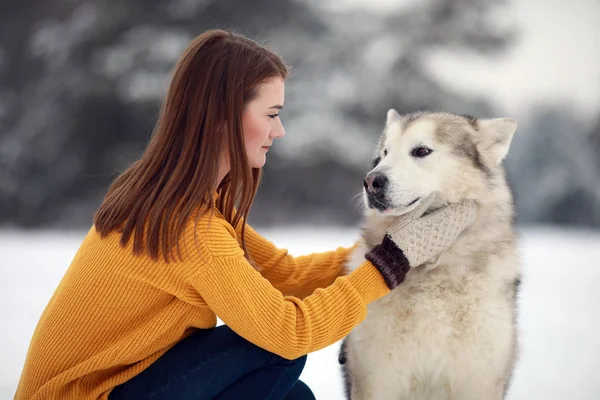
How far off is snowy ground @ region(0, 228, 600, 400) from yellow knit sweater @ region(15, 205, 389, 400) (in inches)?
31.7

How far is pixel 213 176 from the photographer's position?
149 cm

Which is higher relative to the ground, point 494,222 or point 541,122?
point 494,222

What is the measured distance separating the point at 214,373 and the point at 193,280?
1.02ft

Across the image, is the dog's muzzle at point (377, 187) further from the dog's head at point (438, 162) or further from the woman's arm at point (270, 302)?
the woman's arm at point (270, 302)

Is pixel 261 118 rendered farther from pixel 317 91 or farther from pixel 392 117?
pixel 317 91

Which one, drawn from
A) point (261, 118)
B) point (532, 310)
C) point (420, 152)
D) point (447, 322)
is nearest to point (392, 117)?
point (420, 152)

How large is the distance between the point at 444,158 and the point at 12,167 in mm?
7746

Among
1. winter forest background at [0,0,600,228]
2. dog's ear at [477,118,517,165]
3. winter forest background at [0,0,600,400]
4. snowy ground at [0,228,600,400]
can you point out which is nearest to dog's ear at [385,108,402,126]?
dog's ear at [477,118,517,165]

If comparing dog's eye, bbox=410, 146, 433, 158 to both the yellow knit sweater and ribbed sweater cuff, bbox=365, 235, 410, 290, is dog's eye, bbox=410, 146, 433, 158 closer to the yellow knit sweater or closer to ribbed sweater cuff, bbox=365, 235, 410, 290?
ribbed sweater cuff, bbox=365, 235, 410, 290

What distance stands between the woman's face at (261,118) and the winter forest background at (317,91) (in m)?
6.03

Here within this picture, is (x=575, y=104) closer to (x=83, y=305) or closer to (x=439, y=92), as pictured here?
(x=439, y=92)

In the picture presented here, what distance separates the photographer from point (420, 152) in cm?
179

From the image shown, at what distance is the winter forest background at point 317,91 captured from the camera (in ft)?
26.9

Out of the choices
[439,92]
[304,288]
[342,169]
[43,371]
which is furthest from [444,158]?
[439,92]
